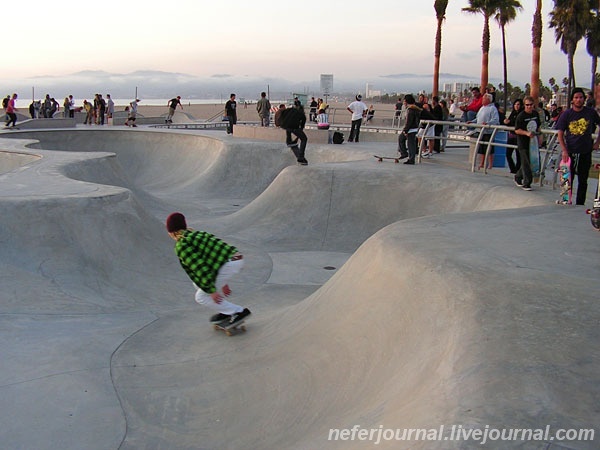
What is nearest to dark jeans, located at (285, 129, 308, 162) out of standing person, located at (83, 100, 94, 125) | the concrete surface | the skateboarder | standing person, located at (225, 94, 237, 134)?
the concrete surface

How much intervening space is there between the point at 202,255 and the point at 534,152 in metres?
6.63

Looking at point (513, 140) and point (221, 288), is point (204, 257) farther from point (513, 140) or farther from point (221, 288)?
point (513, 140)

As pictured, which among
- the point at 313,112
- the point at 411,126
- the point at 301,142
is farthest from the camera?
the point at 313,112

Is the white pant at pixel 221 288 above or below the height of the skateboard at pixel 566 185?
below

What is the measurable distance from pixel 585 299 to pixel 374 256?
80.4 inches

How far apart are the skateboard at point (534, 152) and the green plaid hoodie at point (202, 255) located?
6.02 meters

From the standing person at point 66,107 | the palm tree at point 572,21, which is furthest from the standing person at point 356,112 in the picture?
the palm tree at point 572,21

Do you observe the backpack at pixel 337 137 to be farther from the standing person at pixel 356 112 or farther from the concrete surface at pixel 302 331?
the concrete surface at pixel 302 331

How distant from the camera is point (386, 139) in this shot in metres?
24.6

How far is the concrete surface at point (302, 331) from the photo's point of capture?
10.9 ft

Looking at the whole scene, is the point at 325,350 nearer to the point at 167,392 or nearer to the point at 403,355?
the point at 403,355

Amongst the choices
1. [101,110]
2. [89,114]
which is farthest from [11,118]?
[101,110]

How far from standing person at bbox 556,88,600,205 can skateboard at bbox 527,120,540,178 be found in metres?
1.78

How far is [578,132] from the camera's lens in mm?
7633
